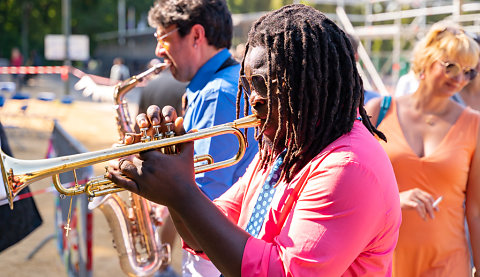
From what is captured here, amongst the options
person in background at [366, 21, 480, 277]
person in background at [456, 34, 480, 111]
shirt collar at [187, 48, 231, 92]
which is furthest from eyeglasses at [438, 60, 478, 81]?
person in background at [456, 34, 480, 111]

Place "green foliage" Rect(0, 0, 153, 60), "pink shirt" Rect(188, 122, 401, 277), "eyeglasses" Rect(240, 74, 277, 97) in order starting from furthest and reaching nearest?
"green foliage" Rect(0, 0, 153, 60)
"eyeglasses" Rect(240, 74, 277, 97)
"pink shirt" Rect(188, 122, 401, 277)

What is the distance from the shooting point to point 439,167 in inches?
106

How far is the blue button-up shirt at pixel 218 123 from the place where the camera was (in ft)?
8.40

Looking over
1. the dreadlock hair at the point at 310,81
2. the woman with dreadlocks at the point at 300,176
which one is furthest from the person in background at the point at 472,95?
the dreadlock hair at the point at 310,81

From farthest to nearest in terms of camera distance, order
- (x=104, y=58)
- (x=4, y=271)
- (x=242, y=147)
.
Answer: (x=104, y=58)
(x=4, y=271)
(x=242, y=147)

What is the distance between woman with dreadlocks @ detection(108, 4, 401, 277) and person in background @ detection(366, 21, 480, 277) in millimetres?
1150

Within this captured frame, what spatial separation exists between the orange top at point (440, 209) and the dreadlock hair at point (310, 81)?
1330 millimetres

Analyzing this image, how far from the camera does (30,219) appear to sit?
9.89 ft

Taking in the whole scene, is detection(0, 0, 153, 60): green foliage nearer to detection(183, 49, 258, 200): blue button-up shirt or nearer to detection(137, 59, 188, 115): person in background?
detection(137, 59, 188, 115): person in background

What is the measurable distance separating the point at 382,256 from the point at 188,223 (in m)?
0.57

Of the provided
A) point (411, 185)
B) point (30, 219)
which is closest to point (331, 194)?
point (411, 185)

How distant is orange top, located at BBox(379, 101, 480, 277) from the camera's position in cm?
265

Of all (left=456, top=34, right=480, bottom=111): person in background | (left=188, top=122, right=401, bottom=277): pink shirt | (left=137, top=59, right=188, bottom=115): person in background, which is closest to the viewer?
(left=188, top=122, right=401, bottom=277): pink shirt

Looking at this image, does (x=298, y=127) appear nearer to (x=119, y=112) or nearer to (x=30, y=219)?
(x=30, y=219)
